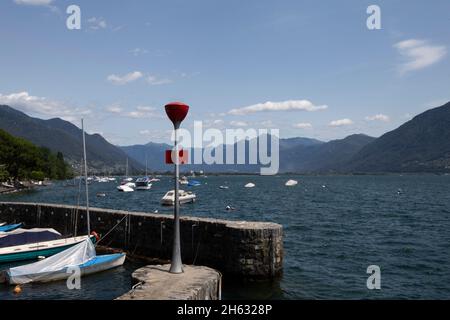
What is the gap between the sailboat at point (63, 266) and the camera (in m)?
19.7

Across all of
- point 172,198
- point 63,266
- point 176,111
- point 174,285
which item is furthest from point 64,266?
point 172,198

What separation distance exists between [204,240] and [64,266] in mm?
7293

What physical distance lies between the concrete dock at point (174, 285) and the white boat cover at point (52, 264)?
8106mm

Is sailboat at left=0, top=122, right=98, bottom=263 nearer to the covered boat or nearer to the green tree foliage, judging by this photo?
the covered boat

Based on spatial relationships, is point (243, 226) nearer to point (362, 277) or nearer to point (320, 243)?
point (362, 277)

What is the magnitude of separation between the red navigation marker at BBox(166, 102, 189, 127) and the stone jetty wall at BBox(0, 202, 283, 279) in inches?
290

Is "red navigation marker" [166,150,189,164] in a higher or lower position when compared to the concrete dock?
higher

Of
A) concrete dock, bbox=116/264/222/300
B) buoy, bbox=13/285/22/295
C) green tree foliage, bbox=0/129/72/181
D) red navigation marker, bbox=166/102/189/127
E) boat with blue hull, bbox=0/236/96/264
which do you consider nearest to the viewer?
concrete dock, bbox=116/264/222/300

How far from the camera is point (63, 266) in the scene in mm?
20578

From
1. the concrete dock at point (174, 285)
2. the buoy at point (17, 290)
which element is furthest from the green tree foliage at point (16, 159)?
the concrete dock at point (174, 285)

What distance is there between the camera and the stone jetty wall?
1916 cm

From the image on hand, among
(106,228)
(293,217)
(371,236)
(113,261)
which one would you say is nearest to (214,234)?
(113,261)

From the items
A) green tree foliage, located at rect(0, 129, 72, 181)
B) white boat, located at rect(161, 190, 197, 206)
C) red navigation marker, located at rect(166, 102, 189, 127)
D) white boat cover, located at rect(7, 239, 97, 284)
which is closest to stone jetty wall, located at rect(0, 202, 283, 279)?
white boat cover, located at rect(7, 239, 97, 284)

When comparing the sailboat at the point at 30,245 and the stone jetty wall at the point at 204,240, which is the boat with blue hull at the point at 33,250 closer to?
the sailboat at the point at 30,245
